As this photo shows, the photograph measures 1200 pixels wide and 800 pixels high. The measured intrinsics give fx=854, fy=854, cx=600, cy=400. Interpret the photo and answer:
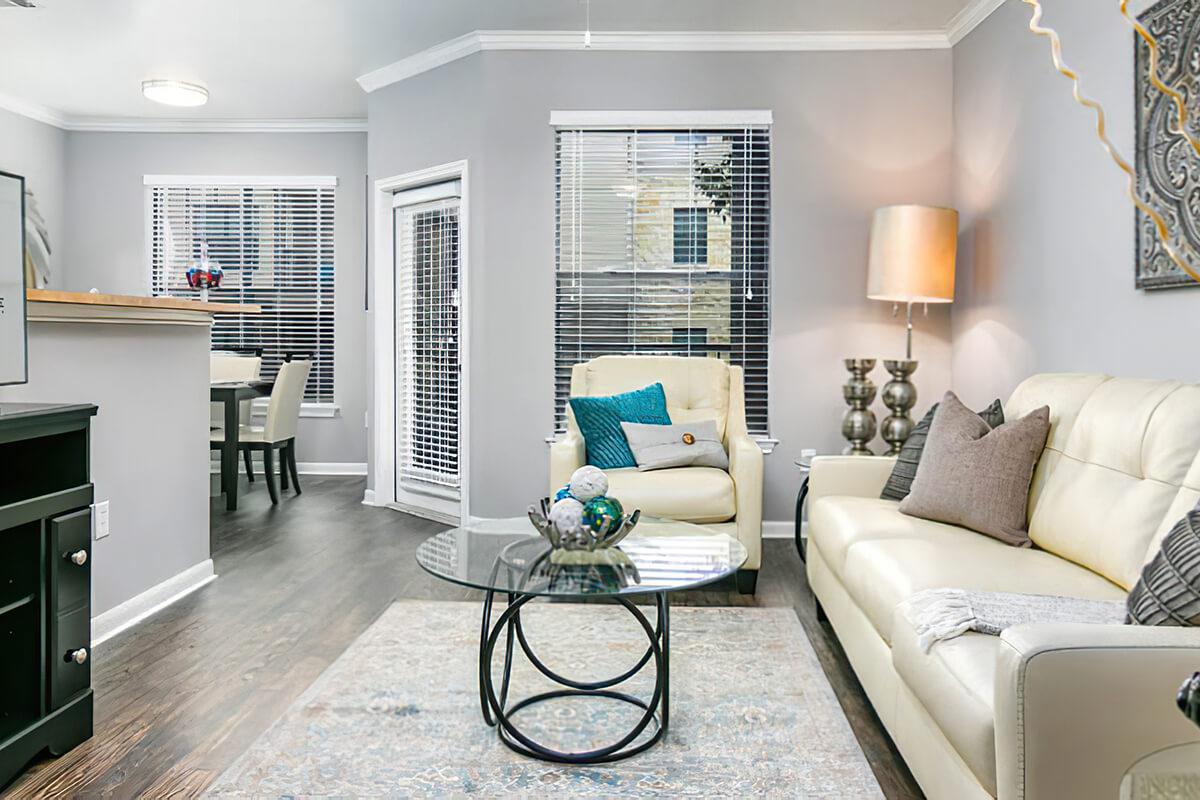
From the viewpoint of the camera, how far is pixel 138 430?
315 centimetres

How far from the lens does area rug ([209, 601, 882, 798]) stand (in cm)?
198

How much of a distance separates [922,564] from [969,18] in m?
3.32

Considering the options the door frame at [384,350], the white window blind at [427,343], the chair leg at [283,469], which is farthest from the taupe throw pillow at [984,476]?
the chair leg at [283,469]

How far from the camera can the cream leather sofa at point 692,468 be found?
345 centimetres

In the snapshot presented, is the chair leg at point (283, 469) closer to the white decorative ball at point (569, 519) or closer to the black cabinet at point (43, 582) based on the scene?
the black cabinet at point (43, 582)

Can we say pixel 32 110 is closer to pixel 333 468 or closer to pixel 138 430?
pixel 333 468

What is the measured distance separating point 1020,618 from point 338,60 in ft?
15.8

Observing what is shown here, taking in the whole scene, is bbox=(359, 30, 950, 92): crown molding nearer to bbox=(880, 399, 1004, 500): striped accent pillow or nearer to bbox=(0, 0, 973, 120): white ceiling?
bbox=(0, 0, 973, 120): white ceiling

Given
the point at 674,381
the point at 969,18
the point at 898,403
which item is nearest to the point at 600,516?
the point at 674,381

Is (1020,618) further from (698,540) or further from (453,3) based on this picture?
(453,3)

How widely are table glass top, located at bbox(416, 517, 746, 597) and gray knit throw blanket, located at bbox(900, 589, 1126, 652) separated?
0.52 m

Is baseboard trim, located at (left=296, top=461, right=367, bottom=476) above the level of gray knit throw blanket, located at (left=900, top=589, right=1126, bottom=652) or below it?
below

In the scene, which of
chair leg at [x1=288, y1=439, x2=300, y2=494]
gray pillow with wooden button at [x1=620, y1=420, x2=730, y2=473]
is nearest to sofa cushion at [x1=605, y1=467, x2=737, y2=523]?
gray pillow with wooden button at [x1=620, y1=420, x2=730, y2=473]

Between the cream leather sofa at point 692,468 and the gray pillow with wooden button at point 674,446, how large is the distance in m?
0.05
